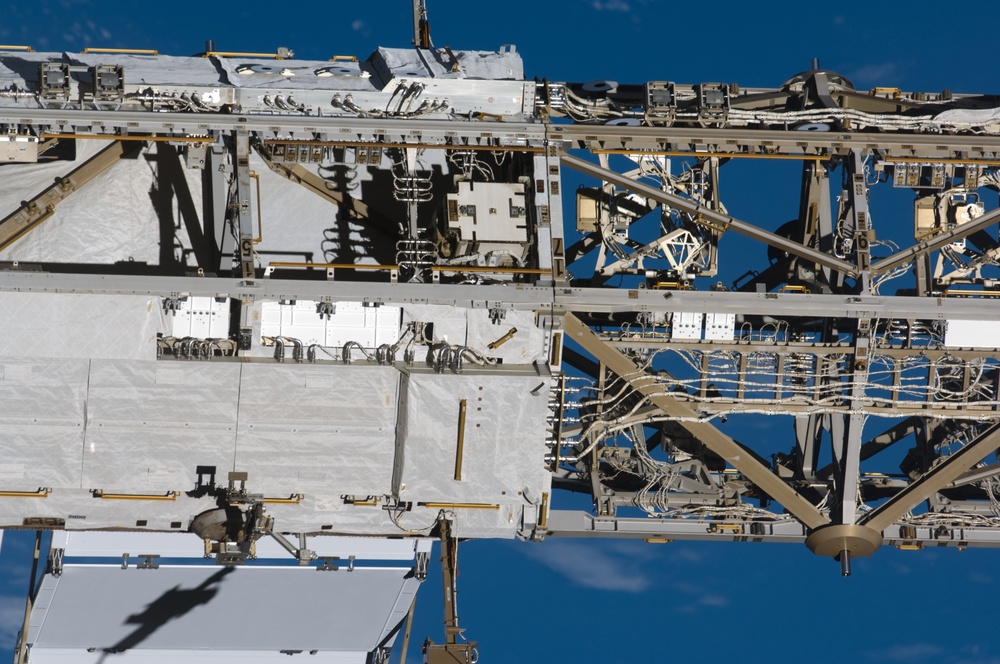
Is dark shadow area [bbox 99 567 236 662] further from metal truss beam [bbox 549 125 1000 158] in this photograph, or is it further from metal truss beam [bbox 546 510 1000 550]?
metal truss beam [bbox 549 125 1000 158]

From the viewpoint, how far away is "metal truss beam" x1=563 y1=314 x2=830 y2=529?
2275 cm

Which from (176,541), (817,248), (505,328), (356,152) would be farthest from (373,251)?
(817,248)

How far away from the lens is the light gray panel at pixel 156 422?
Answer: 71.4ft

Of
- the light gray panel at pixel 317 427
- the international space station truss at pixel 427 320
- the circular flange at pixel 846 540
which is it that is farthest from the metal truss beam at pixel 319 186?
the circular flange at pixel 846 540

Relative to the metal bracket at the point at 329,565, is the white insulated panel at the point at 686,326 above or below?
above

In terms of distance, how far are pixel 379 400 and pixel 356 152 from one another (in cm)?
469

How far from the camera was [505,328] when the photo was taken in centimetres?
2214

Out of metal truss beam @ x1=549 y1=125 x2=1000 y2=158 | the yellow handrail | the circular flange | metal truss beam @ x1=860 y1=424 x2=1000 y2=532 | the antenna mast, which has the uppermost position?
the antenna mast

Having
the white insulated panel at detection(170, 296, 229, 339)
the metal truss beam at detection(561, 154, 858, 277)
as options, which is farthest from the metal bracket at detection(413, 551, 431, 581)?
the metal truss beam at detection(561, 154, 858, 277)

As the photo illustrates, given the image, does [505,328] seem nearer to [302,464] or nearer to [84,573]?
[302,464]

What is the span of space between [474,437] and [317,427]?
227cm

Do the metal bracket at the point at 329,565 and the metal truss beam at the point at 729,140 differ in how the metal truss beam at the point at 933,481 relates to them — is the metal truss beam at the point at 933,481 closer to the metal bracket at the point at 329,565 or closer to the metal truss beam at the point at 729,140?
the metal truss beam at the point at 729,140

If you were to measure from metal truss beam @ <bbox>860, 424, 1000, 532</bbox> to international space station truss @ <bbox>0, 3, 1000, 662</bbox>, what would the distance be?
63 mm

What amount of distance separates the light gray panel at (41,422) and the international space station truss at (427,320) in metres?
0.04
